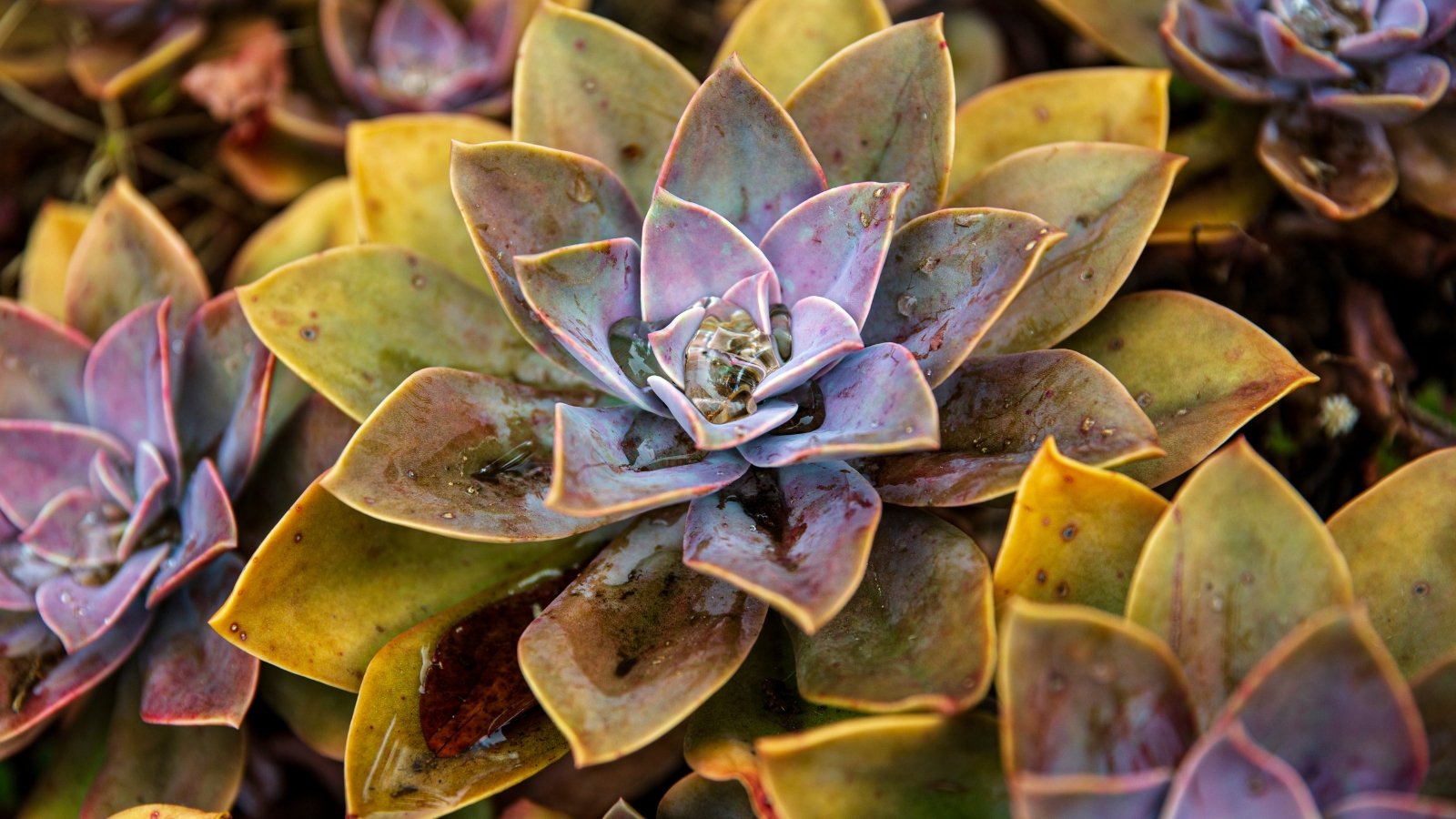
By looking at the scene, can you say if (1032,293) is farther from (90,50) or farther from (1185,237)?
(90,50)

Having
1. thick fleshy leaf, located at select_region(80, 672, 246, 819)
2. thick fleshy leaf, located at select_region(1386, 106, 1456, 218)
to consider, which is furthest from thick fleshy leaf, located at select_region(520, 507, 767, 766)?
thick fleshy leaf, located at select_region(1386, 106, 1456, 218)

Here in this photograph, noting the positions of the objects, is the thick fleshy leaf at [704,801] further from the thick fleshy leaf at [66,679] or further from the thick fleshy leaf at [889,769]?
the thick fleshy leaf at [66,679]

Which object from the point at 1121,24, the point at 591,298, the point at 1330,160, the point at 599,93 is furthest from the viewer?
the point at 1121,24

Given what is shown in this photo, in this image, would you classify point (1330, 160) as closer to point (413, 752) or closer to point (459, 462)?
point (459, 462)

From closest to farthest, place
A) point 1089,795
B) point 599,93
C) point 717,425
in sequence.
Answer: point 1089,795 → point 717,425 → point 599,93

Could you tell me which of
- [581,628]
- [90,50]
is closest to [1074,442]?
[581,628]

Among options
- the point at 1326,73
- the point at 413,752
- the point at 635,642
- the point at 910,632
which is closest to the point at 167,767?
the point at 413,752

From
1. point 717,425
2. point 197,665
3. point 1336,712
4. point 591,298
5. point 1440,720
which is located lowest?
point 197,665
